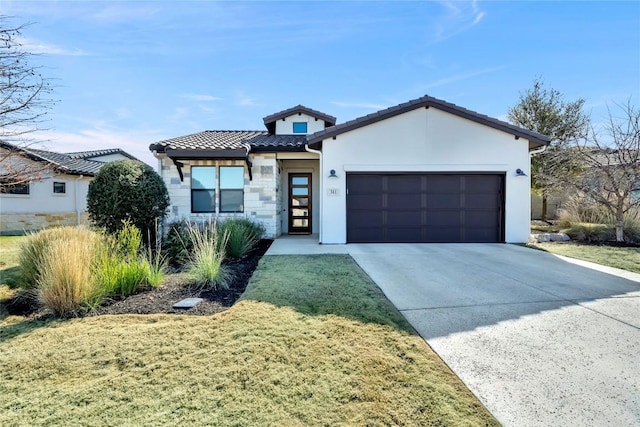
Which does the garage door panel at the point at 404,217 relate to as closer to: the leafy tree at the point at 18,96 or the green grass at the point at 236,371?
the green grass at the point at 236,371

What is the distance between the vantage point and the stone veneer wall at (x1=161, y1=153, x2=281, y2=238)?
38.5 ft

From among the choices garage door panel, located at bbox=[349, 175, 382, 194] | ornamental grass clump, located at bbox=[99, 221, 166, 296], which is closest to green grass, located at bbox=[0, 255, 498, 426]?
ornamental grass clump, located at bbox=[99, 221, 166, 296]

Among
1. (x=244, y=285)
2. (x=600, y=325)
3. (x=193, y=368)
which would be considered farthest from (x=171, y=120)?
(x=600, y=325)

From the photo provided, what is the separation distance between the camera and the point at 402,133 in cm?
1061

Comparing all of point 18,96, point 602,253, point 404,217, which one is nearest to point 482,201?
point 404,217

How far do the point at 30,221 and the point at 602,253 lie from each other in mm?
24780

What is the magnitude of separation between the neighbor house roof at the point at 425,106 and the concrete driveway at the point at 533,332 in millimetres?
5013

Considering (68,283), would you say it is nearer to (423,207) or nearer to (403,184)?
(403,184)

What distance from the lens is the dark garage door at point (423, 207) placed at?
35.3 feet

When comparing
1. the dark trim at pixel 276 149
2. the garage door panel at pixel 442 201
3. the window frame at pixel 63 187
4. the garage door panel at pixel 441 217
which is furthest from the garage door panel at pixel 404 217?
the window frame at pixel 63 187

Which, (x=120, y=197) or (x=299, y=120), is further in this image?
(x=299, y=120)

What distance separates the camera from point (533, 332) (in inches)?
144

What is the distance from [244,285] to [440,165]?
7992mm

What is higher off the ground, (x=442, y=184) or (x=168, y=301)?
(x=442, y=184)
